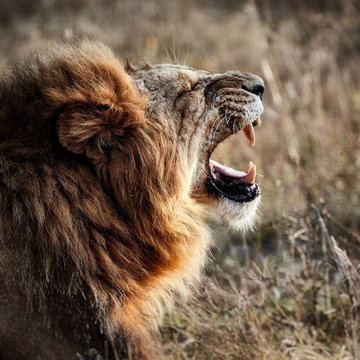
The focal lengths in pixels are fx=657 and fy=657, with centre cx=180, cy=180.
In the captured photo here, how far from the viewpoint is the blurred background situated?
3.29 m

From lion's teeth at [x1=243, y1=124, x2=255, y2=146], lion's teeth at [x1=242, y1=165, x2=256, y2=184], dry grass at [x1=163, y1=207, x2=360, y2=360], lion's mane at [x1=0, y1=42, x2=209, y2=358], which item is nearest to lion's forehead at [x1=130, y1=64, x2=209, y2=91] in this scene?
lion's mane at [x1=0, y1=42, x2=209, y2=358]

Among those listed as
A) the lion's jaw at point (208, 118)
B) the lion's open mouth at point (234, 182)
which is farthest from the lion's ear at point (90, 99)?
the lion's open mouth at point (234, 182)

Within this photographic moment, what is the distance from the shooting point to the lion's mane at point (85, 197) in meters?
2.36

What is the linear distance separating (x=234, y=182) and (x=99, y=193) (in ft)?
2.76

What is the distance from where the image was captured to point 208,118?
2.95m

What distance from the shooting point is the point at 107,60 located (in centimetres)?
271

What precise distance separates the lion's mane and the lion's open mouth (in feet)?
0.86

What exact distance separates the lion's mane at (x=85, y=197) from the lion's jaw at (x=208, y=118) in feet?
0.29

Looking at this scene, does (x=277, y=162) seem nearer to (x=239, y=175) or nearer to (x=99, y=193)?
(x=239, y=175)

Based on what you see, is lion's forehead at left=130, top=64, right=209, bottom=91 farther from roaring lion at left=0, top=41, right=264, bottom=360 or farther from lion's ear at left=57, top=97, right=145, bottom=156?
lion's ear at left=57, top=97, right=145, bottom=156

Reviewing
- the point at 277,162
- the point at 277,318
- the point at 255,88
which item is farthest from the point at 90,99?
the point at 277,162

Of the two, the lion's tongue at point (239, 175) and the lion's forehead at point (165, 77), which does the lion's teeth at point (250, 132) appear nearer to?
the lion's tongue at point (239, 175)

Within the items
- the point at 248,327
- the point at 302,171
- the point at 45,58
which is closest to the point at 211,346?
the point at 248,327

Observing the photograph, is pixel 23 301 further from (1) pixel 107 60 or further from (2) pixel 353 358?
(2) pixel 353 358
